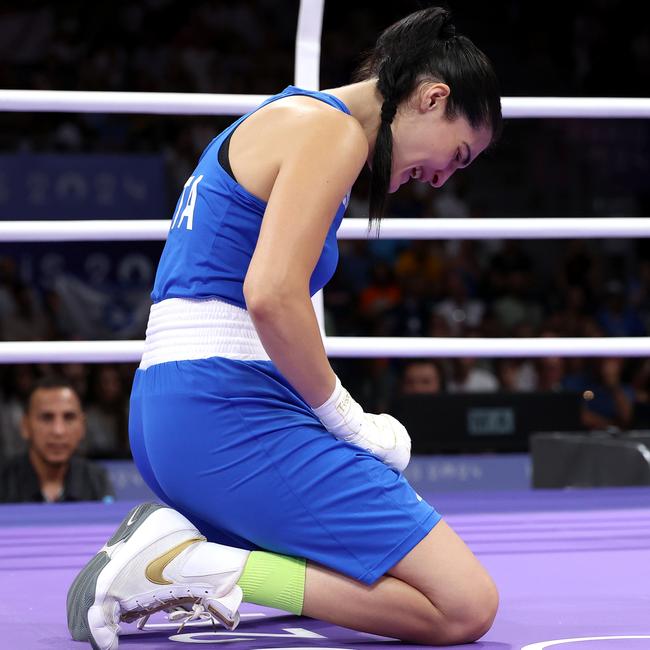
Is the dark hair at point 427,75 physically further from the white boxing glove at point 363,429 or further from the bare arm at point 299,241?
the white boxing glove at point 363,429

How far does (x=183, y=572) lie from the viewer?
1287 millimetres

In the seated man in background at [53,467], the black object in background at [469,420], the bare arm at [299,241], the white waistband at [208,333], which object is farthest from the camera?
the black object in background at [469,420]

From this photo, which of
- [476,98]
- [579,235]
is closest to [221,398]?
[476,98]

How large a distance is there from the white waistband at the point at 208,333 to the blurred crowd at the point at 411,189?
9.61 feet

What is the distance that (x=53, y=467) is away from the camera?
2973 mm

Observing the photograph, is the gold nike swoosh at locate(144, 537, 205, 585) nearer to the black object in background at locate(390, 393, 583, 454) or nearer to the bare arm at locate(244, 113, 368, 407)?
the bare arm at locate(244, 113, 368, 407)

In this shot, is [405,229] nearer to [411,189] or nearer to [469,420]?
[469,420]

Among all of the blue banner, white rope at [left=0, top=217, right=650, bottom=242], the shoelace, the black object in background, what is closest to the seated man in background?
white rope at [left=0, top=217, right=650, bottom=242]

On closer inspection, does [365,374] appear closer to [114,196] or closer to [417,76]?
[114,196]

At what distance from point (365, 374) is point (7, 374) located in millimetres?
1518

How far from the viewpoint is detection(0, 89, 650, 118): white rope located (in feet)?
7.01

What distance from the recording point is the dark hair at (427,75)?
1.37 metres

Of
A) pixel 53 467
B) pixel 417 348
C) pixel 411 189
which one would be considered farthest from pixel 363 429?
pixel 411 189

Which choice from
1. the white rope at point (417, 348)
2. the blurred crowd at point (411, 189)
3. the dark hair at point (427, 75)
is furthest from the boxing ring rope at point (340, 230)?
the blurred crowd at point (411, 189)
